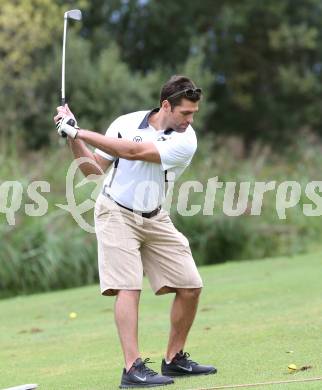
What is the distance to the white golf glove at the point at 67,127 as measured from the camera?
6395 millimetres

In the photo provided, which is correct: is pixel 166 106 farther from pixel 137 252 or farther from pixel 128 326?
pixel 128 326

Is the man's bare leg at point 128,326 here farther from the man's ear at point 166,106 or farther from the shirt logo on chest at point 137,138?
the man's ear at point 166,106

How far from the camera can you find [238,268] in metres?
15.5

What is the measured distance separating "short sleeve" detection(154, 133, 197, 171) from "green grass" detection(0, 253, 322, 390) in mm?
1466

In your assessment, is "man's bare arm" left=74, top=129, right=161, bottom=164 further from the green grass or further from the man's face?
the green grass

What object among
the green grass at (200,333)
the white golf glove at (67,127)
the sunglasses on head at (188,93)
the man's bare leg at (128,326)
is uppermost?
the sunglasses on head at (188,93)

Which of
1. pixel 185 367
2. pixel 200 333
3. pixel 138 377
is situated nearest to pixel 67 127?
pixel 138 377

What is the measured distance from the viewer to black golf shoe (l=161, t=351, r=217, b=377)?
23.1 feet

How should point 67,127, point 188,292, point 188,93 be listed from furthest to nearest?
point 188,292, point 188,93, point 67,127

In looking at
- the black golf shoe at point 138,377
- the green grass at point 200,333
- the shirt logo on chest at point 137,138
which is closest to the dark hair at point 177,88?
the shirt logo on chest at point 137,138

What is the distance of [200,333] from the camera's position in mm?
9328

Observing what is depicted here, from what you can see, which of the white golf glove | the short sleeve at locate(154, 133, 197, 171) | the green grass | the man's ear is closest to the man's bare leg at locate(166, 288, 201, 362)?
the green grass

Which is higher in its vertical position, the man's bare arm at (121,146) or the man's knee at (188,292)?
the man's bare arm at (121,146)

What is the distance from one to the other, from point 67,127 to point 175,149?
741 mm
